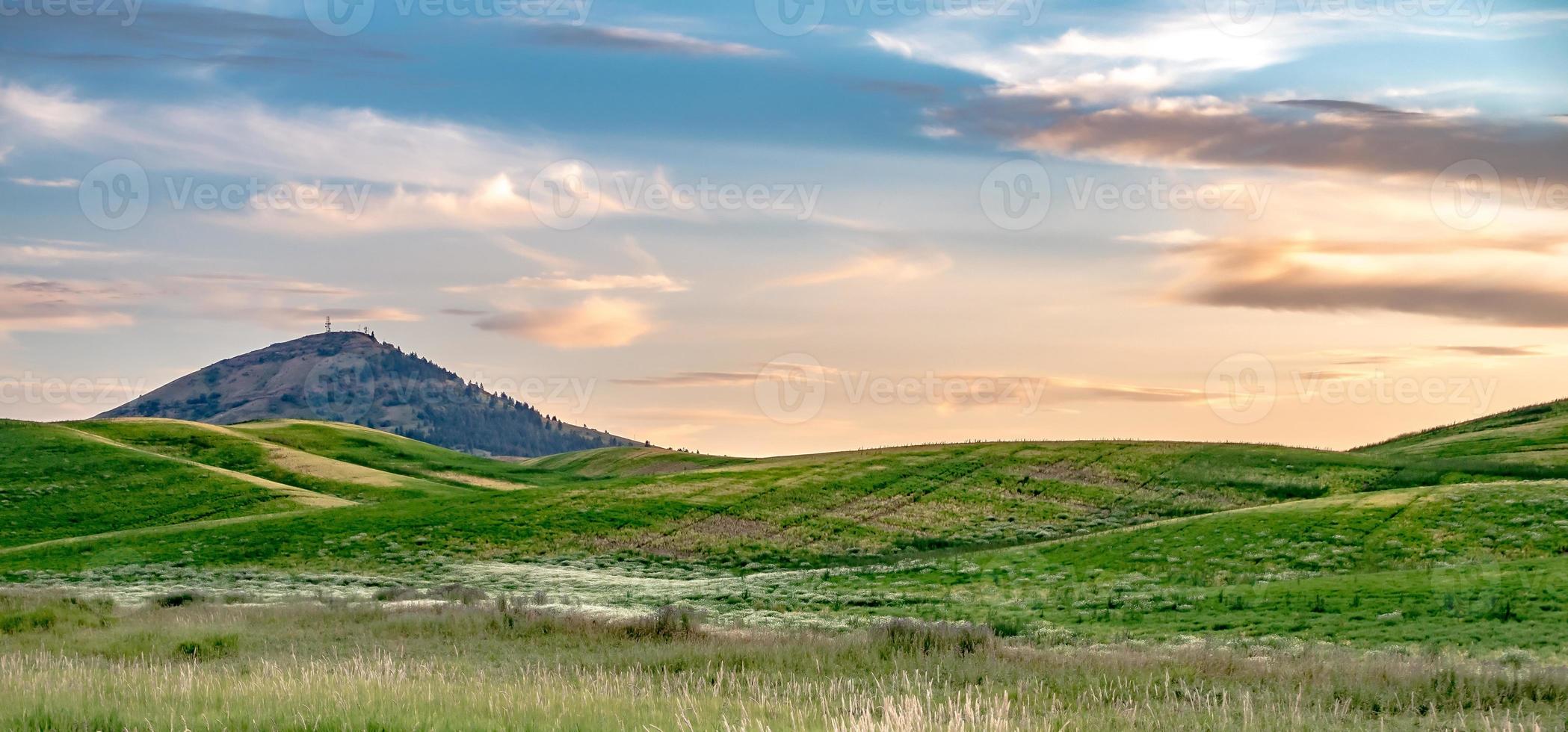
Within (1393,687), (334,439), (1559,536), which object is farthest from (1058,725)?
(334,439)

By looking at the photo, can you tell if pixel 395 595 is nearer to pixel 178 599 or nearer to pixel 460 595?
pixel 460 595

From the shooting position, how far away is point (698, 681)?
602 inches

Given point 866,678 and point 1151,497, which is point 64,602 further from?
point 1151,497

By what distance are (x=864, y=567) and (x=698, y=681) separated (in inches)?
1349

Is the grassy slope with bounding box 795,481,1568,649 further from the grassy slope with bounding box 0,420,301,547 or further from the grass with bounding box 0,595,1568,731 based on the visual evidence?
the grassy slope with bounding box 0,420,301,547

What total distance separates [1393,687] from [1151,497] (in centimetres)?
5459

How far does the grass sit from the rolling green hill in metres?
8.27

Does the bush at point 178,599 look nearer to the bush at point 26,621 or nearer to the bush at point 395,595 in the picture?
the bush at point 26,621

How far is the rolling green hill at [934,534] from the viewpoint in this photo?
A: 32906 millimetres

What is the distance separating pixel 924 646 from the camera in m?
20.6

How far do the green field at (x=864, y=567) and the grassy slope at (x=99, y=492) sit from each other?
1.27ft

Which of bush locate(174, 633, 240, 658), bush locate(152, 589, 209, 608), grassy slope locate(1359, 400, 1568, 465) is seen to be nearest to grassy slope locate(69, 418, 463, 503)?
bush locate(152, 589, 209, 608)

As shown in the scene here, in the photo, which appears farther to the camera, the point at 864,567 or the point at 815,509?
the point at 815,509

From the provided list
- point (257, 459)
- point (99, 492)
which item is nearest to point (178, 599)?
point (99, 492)
